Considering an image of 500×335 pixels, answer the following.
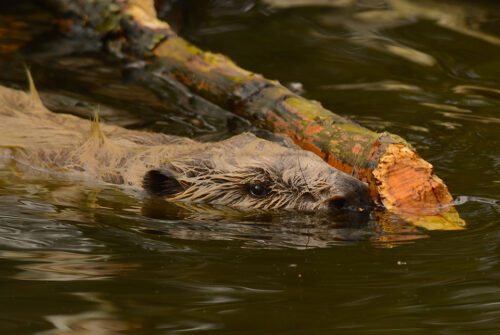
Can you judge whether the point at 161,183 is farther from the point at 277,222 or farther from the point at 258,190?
the point at 277,222

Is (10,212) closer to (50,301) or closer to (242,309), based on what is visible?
(50,301)

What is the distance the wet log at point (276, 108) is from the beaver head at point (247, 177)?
271 mm

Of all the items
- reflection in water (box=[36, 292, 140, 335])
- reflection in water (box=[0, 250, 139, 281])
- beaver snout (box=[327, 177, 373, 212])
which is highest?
beaver snout (box=[327, 177, 373, 212])

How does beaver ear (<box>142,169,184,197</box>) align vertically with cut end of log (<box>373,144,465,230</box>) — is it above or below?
below

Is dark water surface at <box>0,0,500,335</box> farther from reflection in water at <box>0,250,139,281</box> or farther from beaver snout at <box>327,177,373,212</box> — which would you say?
beaver snout at <box>327,177,373,212</box>

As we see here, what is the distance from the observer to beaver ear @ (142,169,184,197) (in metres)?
5.15

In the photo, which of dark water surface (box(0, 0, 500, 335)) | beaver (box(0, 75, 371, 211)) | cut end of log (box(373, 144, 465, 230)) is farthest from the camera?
beaver (box(0, 75, 371, 211))

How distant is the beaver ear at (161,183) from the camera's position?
203 inches

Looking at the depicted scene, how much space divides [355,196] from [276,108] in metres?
1.50

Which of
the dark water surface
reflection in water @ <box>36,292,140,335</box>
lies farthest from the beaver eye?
reflection in water @ <box>36,292,140,335</box>

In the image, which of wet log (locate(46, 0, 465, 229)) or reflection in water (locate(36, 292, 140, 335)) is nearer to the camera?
reflection in water (locate(36, 292, 140, 335))

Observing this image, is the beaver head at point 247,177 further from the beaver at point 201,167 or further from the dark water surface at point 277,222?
the dark water surface at point 277,222

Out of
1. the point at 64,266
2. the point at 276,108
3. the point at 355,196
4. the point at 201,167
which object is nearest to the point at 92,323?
the point at 64,266

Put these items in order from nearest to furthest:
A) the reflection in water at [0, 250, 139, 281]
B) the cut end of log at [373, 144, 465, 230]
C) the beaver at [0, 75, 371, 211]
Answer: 1. the reflection in water at [0, 250, 139, 281]
2. the cut end of log at [373, 144, 465, 230]
3. the beaver at [0, 75, 371, 211]
